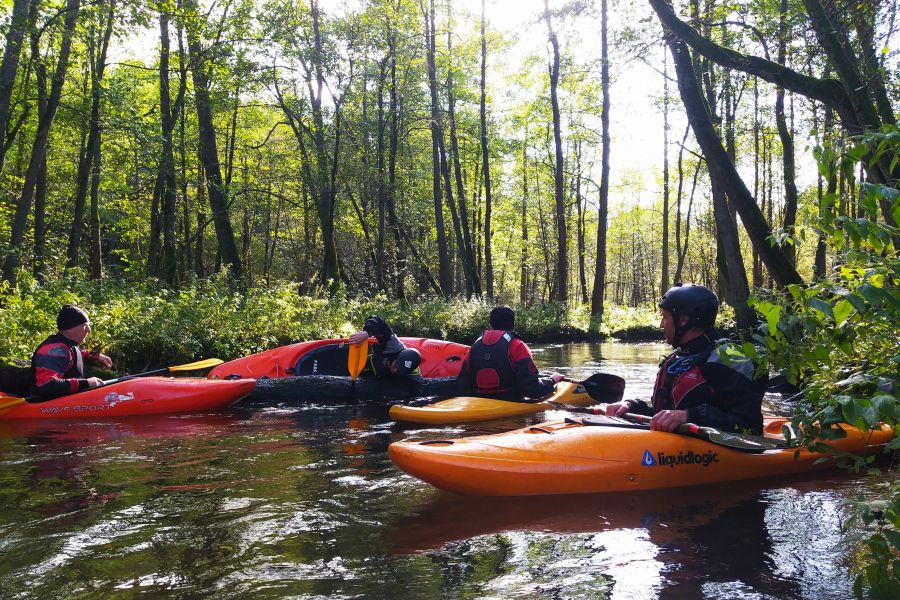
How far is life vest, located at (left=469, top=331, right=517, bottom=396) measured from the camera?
7359 millimetres

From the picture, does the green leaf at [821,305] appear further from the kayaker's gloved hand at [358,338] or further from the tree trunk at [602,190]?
the tree trunk at [602,190]

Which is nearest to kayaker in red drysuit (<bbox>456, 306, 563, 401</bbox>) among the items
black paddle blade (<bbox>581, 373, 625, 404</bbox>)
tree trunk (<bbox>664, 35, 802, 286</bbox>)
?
black paddle blade (<bbox>581, 373, 625, 404</bbox>)

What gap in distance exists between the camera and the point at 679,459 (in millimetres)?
4402

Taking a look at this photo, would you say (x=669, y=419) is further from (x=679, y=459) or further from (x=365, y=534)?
(x=365, y=534)

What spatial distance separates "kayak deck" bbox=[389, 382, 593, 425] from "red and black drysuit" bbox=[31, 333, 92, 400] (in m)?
3.72

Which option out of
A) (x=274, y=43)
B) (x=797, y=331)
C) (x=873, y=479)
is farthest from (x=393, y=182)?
(x=797, y=331)

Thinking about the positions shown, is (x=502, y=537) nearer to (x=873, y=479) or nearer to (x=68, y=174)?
(x=873, y=479)

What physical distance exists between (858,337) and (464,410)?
16.4 feet

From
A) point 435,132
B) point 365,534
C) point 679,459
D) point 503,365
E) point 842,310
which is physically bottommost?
point 365,534

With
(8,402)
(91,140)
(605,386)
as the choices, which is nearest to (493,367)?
(605,386)

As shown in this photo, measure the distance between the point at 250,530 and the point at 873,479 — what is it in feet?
14.5

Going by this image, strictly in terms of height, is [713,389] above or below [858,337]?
below

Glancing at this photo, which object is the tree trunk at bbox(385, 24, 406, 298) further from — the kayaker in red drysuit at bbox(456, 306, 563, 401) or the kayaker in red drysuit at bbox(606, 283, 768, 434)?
the kayaker in red drysuit at bbox(606, 283, 768, 434)

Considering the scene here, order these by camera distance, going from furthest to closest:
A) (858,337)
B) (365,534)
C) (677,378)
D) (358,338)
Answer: (358,338) → (677,378) → (365,534) → (858,337)
